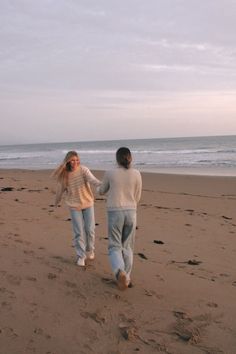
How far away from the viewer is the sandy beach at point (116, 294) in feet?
11.7

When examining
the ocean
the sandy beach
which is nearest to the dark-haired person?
the sandy beach

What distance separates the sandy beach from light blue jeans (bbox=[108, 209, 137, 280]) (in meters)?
0.30

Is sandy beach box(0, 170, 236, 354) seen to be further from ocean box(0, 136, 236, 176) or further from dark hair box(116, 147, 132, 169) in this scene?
ocean box(0, 136, 236, 176)

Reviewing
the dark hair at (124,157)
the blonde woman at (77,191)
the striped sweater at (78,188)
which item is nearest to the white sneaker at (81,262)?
the blonde woman at (77,191)

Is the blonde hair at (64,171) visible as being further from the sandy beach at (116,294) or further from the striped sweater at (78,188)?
the sandy beach at (116,294)

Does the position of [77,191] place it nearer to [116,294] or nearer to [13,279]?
[13,279]

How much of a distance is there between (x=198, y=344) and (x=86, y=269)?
6.81ft

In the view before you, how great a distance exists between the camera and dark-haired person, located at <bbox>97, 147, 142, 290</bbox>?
4586mm

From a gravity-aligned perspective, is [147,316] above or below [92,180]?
below

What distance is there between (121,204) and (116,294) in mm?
981

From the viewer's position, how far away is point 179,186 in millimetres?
17344

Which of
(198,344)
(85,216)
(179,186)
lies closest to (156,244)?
(85,216)

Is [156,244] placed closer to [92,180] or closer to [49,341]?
Result: [92,180]

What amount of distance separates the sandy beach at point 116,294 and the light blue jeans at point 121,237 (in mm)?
301
